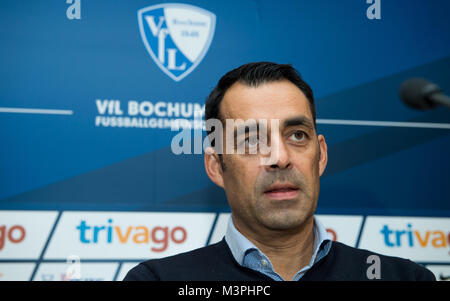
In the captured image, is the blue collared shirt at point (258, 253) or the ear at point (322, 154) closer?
the blue collared shirt at point (258, 253)

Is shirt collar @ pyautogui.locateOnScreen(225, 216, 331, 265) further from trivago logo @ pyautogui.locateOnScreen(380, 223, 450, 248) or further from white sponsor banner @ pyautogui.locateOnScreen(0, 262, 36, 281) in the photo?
white sponsor banner @ pyautogui.locateOnScreen(0, 262, 36, 281)

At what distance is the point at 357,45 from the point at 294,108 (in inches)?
18.0

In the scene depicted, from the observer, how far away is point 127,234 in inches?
48.6

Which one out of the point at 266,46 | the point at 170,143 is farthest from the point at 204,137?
the point at 266,46

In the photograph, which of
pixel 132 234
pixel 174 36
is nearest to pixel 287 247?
pixel 132 234

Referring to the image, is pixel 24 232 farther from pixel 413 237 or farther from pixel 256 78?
pixel 413 237

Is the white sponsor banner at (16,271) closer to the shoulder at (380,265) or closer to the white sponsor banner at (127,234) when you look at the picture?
the white sponsor banner at (127,234)

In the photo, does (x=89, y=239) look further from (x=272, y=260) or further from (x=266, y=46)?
(x=266, y=46)

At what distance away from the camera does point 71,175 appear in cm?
122

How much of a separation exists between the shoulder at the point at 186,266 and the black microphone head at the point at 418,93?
1.90 feet

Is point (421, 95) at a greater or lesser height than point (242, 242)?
greater

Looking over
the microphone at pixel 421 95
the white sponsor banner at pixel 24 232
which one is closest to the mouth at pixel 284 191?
the microphone at pixel 421 95

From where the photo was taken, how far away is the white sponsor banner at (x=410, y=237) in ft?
4.39

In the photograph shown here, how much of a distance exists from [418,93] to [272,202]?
0.48 m
